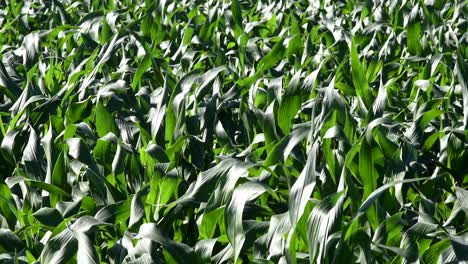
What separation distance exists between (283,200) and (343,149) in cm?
24

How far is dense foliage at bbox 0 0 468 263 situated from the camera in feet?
6.86

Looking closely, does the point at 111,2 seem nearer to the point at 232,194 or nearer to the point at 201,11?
the point at 201,11

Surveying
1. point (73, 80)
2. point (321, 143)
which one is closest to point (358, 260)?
point (321, 143)

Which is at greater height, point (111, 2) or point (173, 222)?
point (173, 222)

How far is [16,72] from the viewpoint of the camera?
401 centimetres

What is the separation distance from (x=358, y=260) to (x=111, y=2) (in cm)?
370

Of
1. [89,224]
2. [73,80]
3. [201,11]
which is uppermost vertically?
[89,224]

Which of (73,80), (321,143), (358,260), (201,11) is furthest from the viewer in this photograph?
(201,11)

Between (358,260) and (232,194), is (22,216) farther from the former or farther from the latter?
(358,260)

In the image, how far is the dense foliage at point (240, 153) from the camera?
209 centimetres

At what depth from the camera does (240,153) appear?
2746 mm

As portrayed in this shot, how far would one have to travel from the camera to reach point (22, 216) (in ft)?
8.16

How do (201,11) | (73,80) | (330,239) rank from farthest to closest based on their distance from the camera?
(201,11) < (73,80) < (330,239)

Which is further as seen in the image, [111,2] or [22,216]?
[111,2]
